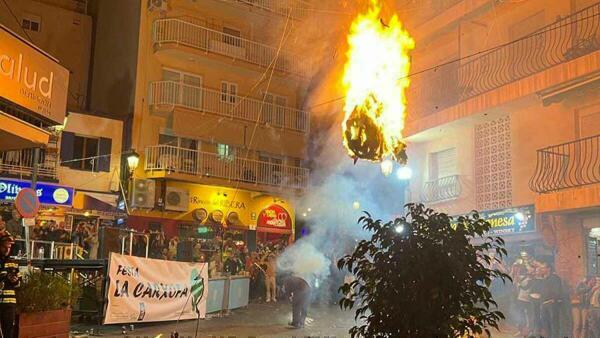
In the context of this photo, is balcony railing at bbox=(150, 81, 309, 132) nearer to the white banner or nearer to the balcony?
the balcony

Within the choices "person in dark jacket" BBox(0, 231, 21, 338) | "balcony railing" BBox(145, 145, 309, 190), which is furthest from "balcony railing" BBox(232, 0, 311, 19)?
"person in dark jacket" BBox(0, 231, 21, 338)

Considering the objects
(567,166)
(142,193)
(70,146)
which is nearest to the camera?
(567,166)

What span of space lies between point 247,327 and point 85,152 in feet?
39.8

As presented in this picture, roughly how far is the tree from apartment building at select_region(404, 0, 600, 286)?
9.21 m

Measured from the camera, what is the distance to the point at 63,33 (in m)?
25.4

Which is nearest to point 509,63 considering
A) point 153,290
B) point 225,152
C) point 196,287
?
point 196,287

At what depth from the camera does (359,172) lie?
989 inches

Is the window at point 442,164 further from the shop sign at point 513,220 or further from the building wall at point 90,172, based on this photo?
the building wall at point 90,172

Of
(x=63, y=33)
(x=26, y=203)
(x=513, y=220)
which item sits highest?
(x=63, y=33)

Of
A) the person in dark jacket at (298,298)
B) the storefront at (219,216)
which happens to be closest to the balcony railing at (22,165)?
the storefront at (219,216)

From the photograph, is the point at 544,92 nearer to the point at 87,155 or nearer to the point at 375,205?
the point at 375,205

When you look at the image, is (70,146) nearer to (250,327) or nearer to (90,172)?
(90,172)

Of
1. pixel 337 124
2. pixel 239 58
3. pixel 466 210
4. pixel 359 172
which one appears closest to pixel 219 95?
pixel 239 58

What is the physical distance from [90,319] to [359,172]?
43.8 ft
